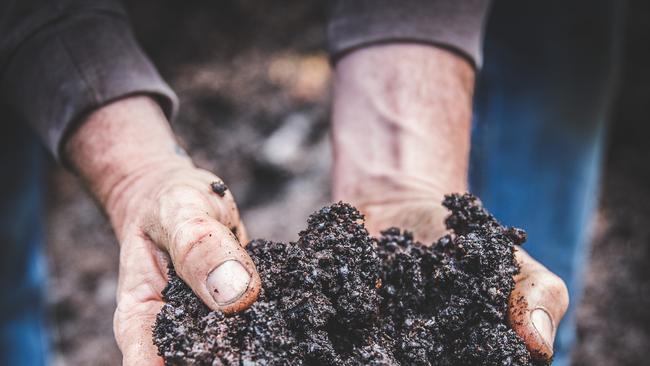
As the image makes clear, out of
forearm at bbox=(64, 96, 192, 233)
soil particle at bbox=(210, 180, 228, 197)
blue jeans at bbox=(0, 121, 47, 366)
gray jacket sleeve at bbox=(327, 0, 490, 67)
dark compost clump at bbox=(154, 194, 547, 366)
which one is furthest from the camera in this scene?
blue jeans at bbox=(0, 121, 47, 366)

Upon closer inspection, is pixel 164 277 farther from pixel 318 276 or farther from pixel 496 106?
pixel 496 106

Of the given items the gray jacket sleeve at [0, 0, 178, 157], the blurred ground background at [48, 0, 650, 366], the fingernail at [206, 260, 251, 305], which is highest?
the gray jacket sleeve at [0, 0, 178, 157]

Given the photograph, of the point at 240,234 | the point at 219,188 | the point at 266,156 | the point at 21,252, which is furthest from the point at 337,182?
the point at 266,156

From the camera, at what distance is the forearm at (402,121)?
2053 mm

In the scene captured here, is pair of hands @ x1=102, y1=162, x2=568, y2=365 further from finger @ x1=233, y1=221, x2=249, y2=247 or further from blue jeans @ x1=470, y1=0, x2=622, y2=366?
blue jeans @ x1=470, y1=0, x2=622, y2=366

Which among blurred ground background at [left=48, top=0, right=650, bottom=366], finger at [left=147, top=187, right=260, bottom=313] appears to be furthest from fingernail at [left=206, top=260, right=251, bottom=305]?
blurred ground background at [left=48, top=0, right=650, bottom=366]

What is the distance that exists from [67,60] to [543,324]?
161 centimetres

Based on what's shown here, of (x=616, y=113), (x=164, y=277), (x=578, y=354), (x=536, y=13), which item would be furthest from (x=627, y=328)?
(x=164, y=277)

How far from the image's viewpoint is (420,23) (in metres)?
2.05

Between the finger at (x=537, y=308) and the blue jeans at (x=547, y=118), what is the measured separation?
1.31m

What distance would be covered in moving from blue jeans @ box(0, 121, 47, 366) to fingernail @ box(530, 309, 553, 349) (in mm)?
2195

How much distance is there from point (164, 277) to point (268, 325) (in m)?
0.40

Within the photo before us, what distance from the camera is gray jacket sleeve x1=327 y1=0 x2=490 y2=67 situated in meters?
2.04

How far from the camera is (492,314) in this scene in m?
1.41
